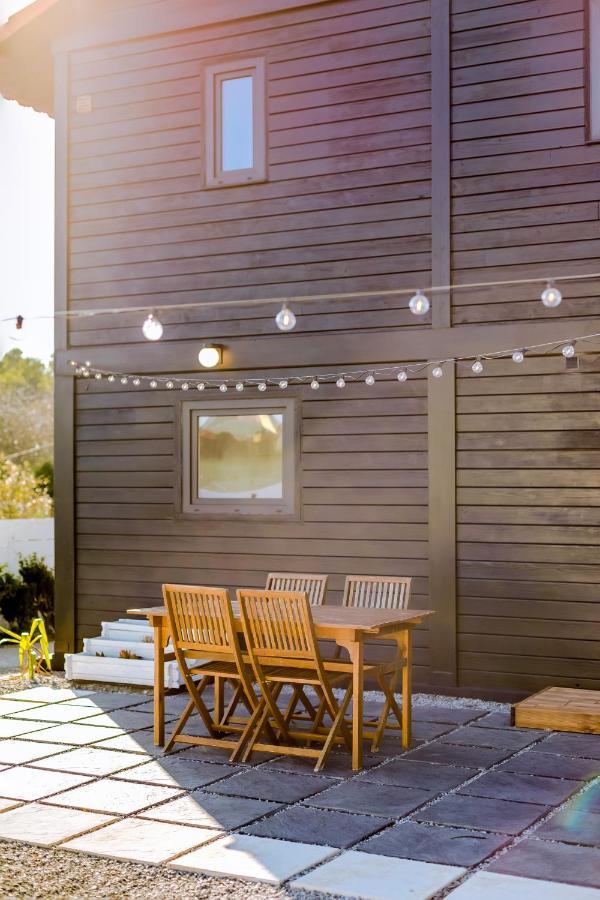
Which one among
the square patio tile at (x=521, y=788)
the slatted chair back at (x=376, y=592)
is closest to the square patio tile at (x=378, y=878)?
the square patio tile at (x=521, y=788)

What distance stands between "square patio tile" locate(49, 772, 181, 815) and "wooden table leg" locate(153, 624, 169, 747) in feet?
2.47

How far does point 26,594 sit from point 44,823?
20.1 feet

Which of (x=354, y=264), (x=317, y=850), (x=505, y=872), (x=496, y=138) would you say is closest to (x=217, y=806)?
(x=317, y=850)

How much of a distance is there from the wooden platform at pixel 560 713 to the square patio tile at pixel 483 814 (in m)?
1.60

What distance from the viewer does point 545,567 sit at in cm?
717

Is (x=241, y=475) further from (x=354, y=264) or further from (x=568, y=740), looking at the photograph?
(x=568, y=740)

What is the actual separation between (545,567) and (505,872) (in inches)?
134

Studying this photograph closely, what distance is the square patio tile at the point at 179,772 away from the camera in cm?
526

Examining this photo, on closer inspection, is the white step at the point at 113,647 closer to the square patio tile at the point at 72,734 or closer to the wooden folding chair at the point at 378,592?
the square patio tile at the point at 72,734

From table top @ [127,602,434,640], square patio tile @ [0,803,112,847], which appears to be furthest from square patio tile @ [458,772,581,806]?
square patio tile @ [0,803,112,847]

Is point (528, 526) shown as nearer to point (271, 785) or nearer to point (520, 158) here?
point (520, 158)

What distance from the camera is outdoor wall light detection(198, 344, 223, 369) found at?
8.18 meters

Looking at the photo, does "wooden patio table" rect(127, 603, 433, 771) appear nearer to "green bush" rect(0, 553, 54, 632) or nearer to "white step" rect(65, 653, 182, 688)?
"white step" rect(65, 653, 182, 688)

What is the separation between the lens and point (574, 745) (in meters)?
6.05
